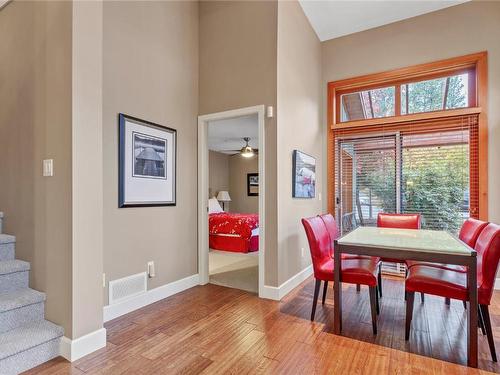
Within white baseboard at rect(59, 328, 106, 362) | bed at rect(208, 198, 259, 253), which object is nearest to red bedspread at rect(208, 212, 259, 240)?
bed at rect(208, 198, 259, 253)

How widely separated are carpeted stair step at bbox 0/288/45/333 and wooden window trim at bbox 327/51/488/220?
375 cm

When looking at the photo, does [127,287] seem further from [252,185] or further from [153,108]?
[252,185]

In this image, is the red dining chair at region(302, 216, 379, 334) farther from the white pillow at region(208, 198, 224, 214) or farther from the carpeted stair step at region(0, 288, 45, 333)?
the white pillow at region(208, 198, 224, 214)

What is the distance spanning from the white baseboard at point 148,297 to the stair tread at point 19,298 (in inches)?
22.2

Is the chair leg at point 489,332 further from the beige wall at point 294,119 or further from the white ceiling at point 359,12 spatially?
the white ceiling at point 359,12

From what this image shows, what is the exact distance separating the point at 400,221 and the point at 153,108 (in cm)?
312

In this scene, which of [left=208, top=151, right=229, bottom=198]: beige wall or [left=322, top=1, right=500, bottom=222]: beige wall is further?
[left=208, top=151, right=229, bottom=198]: beige wall

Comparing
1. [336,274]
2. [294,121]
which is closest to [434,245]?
[336,274]

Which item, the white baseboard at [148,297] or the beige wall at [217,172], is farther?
the beige wall at [217,172]

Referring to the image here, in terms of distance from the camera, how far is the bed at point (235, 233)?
5.38m

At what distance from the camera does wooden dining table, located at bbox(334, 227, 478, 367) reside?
6.21 feet

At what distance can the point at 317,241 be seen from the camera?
257 centimetres

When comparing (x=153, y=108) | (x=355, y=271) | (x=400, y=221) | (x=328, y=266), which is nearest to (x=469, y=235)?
(x=400, y=221)

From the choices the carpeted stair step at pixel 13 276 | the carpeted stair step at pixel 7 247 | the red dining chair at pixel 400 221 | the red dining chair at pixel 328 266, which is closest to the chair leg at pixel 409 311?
the red dining chair at pixel 328 266
